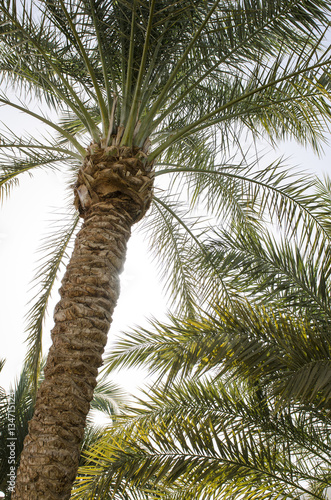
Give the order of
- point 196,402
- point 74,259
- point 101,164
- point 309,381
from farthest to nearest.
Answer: point 196,402 → point 101,164 → point 74,259 → point 309,381

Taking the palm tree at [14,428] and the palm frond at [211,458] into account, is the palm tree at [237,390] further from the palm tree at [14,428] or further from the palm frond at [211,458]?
the palm tree at [14,428]

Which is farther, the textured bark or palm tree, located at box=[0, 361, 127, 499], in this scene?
palm tree, located at box=[0, 361, 127, 499]

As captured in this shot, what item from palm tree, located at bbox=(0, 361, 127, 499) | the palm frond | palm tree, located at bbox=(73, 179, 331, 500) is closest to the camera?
palm tree, located at bbox=(73, 179, 331, 500)

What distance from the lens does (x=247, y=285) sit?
4.91m

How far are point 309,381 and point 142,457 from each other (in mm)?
1876

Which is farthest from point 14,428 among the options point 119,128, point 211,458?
point 119,128

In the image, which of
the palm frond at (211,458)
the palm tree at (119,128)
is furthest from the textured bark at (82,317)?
the palm frond at (211,458)

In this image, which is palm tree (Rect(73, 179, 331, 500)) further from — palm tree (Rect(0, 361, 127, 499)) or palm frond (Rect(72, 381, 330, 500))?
palm tree (Rect(0, 361, 127, 499))

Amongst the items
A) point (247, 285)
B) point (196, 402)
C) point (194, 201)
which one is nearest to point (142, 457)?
point (196, 402)

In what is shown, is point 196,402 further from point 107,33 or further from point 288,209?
point 107,33

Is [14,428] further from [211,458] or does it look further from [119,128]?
[119,128]

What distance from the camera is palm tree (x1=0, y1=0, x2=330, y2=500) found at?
2836 mm

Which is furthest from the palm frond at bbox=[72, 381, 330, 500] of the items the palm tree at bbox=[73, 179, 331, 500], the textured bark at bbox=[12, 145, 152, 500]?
the textured bark at bbox=[12, 145, 152, 500]

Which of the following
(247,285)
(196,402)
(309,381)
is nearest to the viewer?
(309,381)
